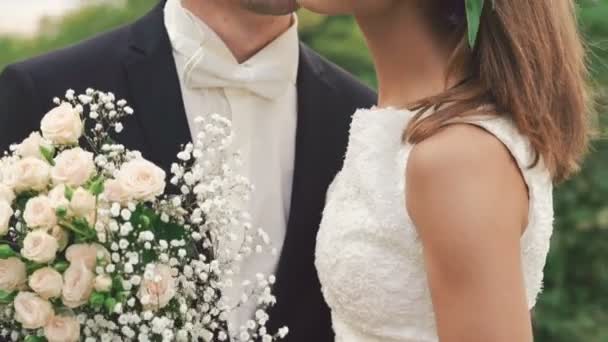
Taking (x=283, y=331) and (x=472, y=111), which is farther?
(x=283, y=331)

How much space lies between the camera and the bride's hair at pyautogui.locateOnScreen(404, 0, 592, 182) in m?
3.42

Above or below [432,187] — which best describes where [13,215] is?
below

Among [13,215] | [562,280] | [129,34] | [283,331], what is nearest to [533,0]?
[283,331]

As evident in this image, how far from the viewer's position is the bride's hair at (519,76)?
11.2 ft

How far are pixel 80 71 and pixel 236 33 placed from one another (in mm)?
511

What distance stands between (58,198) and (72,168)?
8cm

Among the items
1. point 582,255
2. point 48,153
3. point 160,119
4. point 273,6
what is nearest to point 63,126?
point 48,153

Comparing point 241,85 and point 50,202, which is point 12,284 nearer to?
point 50,202

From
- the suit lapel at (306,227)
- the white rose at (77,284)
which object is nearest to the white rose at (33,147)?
the white rose at (77,284)

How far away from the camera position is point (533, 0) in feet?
11.3

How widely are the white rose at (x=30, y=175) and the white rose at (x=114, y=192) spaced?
155 millimetres

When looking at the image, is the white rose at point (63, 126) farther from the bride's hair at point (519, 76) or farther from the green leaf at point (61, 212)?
the bride's hair at point (519, 76)

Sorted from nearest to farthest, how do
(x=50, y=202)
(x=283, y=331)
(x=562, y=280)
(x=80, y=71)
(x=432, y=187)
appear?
1. (x=432, y=187)
2. (x=50, y=202)
3. (x=283, y=331)
4. (x=80, y=71)
5. (x=562, y=280)

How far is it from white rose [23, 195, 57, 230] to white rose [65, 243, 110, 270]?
0.26ft
